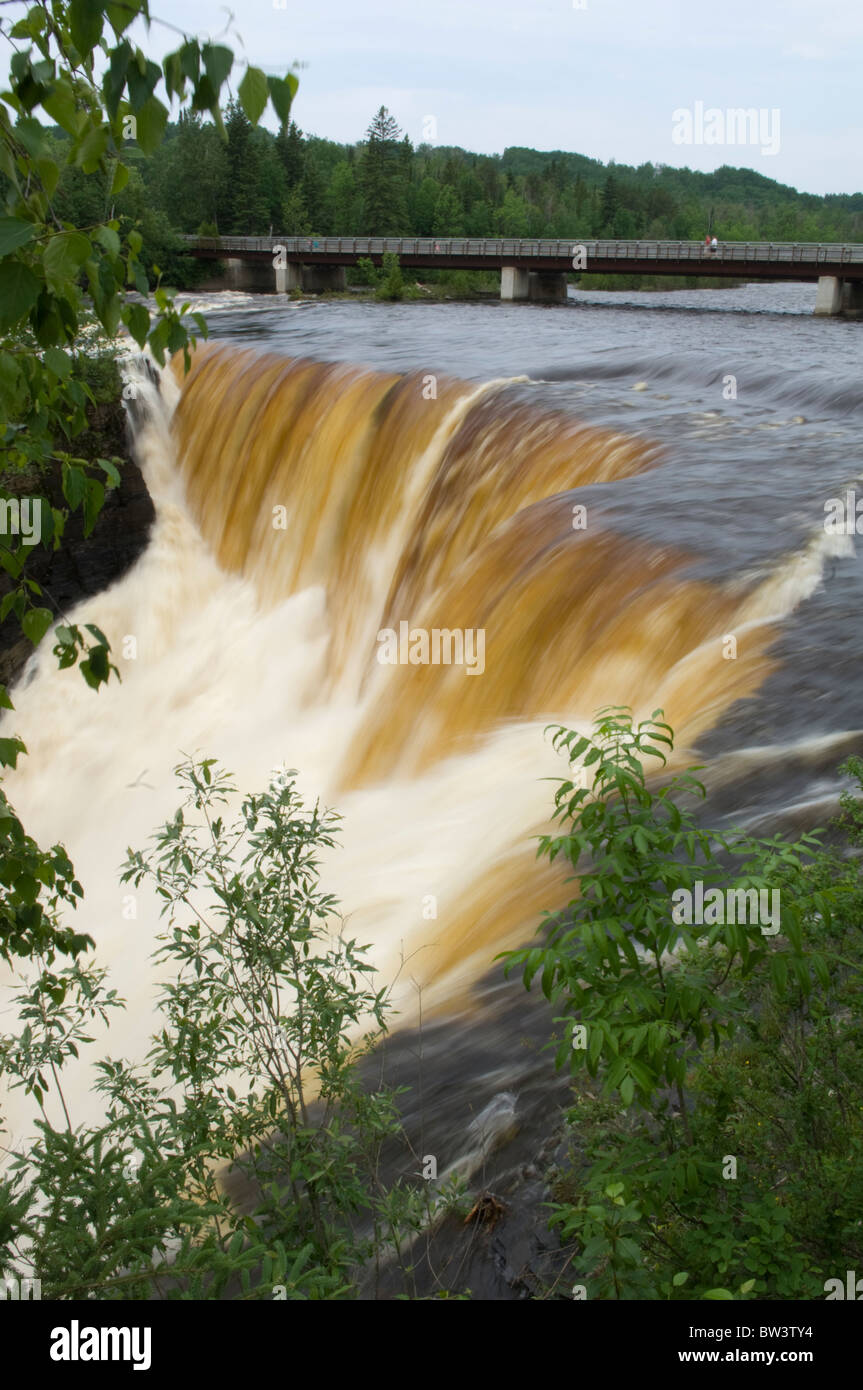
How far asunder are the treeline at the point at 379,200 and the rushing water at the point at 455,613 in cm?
1448

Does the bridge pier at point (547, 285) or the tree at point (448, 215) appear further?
the tree at point (448, 215)

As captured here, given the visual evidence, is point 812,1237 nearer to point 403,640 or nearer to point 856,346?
point 403,640

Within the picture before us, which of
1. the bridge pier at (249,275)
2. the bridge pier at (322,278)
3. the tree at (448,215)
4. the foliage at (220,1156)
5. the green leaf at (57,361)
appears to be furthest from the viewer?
the tree at (448,215)

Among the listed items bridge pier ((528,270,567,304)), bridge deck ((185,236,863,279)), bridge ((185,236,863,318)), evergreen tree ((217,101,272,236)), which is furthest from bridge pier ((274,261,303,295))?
evergreen tree ((217,101,272,236))

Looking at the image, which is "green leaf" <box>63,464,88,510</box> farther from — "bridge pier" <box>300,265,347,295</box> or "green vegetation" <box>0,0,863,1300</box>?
"bridge pier" <box>300,265,347,295</box>

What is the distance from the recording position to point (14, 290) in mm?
2098

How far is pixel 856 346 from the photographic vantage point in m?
24.7

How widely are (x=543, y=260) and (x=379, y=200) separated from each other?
28.6 metres

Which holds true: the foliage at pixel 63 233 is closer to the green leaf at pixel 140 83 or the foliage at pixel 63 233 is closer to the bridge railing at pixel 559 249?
the green leaf at pixel 140 83

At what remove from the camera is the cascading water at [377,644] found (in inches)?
328

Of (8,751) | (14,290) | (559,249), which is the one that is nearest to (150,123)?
(14,290)

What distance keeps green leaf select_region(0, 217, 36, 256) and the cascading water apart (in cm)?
515

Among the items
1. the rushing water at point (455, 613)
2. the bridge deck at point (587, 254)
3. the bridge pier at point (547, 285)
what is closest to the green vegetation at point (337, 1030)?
the rushing water at point (455, 613)
